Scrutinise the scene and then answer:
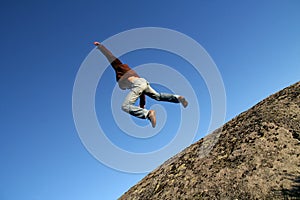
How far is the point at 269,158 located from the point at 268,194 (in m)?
1.41

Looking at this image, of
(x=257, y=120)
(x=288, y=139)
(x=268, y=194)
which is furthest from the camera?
(x=257, y=120)

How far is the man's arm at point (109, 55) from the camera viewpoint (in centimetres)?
983

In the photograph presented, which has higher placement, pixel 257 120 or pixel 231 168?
pixel 257 120

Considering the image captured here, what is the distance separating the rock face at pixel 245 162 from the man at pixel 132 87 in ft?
7.16

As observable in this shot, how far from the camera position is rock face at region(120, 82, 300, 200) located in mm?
6893

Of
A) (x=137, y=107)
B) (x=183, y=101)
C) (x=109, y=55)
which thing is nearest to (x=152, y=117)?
(x=137, y=107)

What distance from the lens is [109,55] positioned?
9938 millimetres

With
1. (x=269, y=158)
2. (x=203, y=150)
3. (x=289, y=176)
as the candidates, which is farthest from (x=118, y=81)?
(x=289, y=176)

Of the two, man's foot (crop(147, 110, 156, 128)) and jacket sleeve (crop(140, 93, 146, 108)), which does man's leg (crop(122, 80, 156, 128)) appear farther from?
jacket sleeve (crop(140, 93, 146, 108))

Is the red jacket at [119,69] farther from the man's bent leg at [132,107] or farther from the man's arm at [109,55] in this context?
the man's bent leg at [132,107]

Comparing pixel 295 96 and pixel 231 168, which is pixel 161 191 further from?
pixel 295 96

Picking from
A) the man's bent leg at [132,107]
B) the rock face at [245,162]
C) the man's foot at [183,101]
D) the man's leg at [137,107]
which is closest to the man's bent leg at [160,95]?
the man's foot at [183,101]

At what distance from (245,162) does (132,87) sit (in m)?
4.70

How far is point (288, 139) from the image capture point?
805 cm
